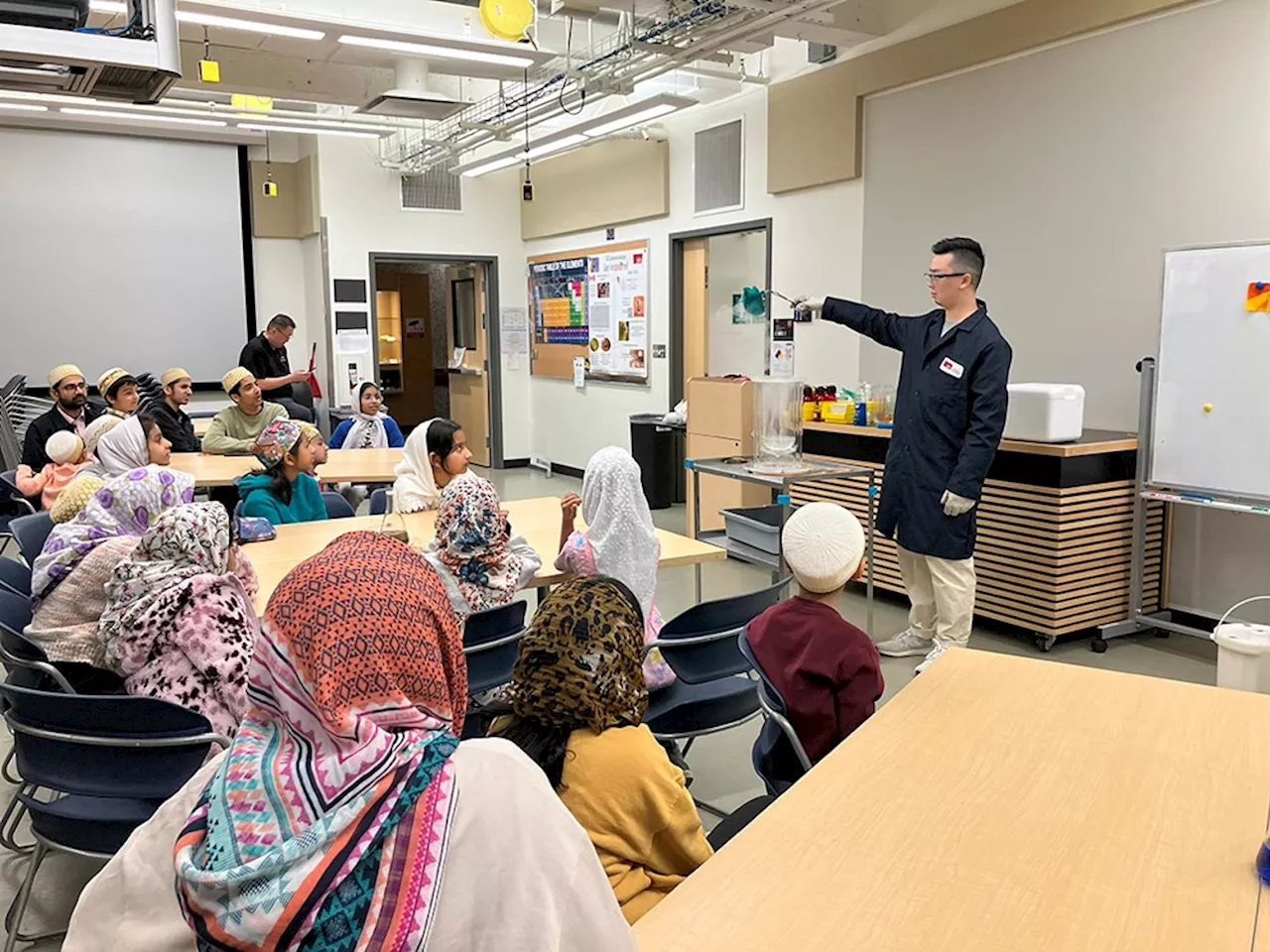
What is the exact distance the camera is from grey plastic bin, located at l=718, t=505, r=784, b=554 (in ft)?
14.1

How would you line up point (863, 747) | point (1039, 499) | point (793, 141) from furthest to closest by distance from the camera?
point (793, 141) < point (1039, 499) < point (863, 747)

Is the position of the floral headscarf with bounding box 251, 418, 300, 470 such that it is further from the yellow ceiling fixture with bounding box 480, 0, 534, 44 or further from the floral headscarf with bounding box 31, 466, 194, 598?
the yellow ceiling fixture with bounding box 480, 0, 534, 44

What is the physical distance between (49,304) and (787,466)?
7774mm

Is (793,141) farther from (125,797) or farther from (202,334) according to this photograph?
(202,334)

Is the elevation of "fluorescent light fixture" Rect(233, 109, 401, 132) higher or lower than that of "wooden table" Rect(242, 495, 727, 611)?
higher

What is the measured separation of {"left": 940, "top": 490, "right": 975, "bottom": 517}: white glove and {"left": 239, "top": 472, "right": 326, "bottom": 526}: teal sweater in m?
2.60

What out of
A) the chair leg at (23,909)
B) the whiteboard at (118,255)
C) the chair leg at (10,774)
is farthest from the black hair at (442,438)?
the whiteboard at (118,255)

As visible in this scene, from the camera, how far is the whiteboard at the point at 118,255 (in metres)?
8.89

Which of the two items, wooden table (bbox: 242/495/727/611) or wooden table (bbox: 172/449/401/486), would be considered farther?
wooden table (bbox: 172/449/401/486)

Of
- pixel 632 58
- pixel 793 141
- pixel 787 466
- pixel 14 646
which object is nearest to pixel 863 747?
pixel 14 646

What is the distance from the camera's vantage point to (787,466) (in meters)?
4.40

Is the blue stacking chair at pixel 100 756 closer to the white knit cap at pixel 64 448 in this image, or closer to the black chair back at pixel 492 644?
the black chair back at pixel 492 644

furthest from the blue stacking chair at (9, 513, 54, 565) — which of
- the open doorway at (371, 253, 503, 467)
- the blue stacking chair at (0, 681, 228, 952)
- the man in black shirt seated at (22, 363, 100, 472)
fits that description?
the open doorway at (371, 253, 503, 467)

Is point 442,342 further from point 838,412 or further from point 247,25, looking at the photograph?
point 838,412
